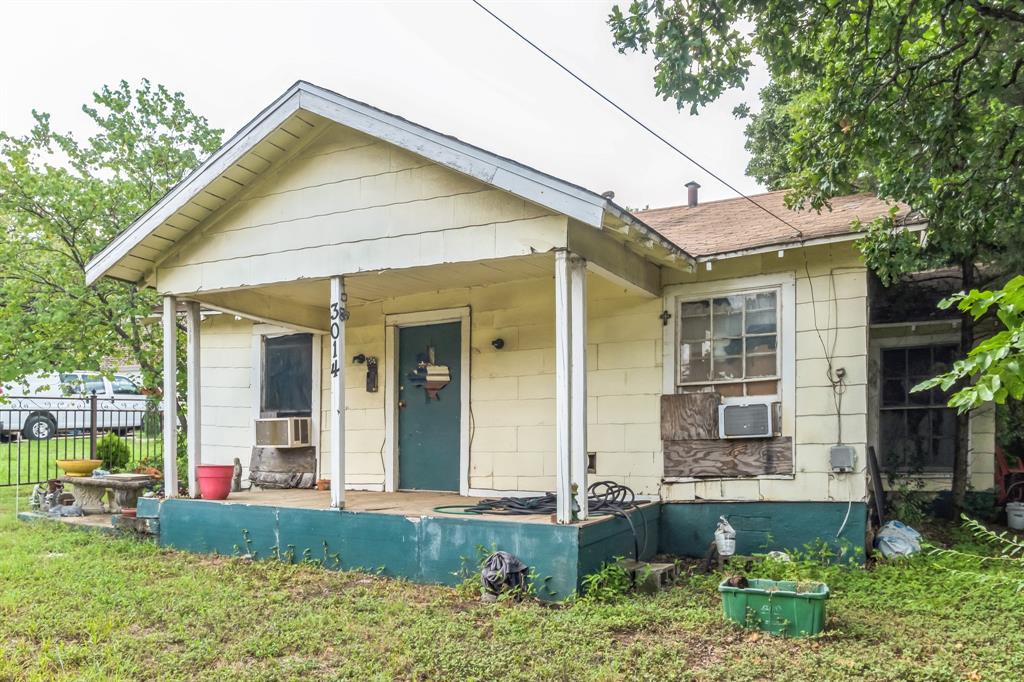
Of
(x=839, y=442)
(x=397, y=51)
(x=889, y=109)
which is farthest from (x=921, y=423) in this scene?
(x=397, y=51)

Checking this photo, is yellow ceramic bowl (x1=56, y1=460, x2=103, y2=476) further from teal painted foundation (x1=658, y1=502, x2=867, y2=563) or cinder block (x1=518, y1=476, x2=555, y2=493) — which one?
teal painted foundation (x1=658, y1=502, x2=867, y2=563)

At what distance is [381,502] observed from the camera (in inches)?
266

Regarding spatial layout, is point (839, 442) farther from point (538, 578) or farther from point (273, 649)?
point (273, 649)

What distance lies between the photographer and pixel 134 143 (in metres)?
11.3

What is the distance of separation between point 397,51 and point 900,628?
22.3 ft

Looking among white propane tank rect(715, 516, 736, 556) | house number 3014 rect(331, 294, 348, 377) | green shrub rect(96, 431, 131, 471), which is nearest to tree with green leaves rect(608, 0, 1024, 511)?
white propane tank rect(715, 516, 736, 556)

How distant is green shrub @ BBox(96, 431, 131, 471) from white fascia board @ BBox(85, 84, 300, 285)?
4.46 meters

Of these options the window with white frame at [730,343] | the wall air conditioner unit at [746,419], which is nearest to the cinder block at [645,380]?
the window with white frame at [730,343]

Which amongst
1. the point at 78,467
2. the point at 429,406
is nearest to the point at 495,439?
the point at 429,406

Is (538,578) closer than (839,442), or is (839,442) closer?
(538,578)

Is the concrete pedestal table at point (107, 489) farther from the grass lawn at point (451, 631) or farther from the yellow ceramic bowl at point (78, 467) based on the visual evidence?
the grass lawn at point (451, 631)

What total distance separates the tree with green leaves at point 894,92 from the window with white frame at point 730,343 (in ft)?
3.21

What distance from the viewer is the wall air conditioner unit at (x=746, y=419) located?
20.2 feet

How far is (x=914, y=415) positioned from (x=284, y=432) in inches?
283
